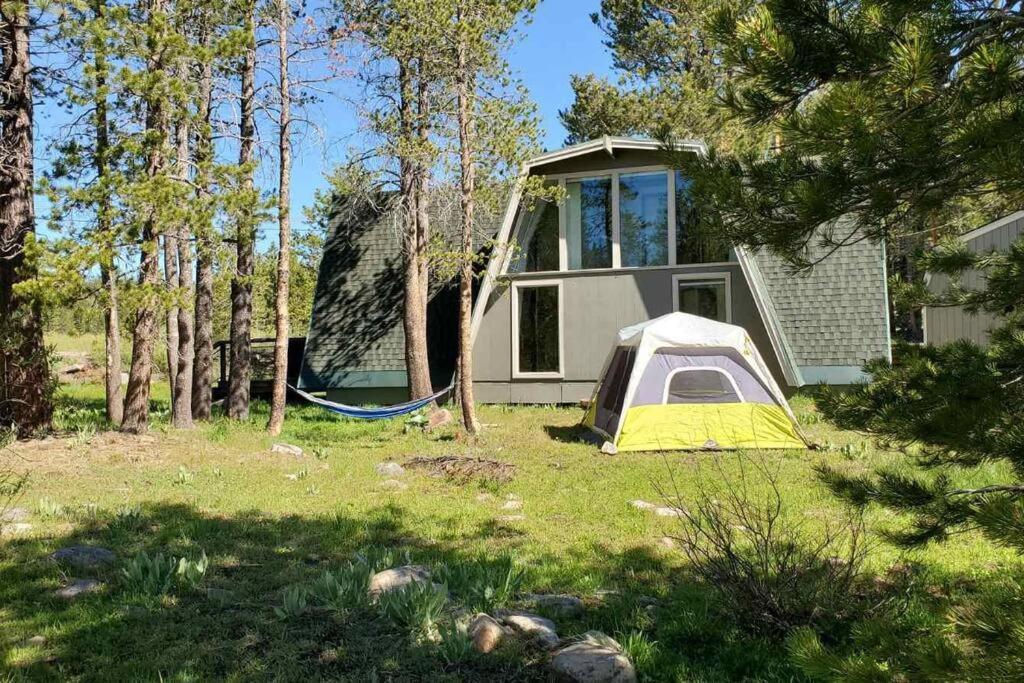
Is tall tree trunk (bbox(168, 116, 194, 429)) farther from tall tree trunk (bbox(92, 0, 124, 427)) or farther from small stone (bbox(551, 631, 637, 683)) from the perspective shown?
small stone (bbox(551, 631, 637, 683))

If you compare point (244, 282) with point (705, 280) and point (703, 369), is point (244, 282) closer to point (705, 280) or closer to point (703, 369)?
point (703, 369)

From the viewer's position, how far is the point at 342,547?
5.29 metres

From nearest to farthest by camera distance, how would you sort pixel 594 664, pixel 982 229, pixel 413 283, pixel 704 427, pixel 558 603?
1. pixel 594 664
2. pixel 558 603
3. pixel 982 229
4. pixel 704 427
5. pixel 413 283

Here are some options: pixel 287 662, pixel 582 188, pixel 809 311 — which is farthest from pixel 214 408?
pixel 287 662

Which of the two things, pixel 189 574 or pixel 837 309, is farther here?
pixel 837 309

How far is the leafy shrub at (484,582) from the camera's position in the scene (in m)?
4.05

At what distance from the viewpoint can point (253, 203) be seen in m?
9.95

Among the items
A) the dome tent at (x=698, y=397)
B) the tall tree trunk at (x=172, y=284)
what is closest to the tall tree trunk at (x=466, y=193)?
the dome tent at (x=698, y=397)

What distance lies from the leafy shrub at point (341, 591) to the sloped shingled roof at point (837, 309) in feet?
34.0

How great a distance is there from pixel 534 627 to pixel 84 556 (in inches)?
116

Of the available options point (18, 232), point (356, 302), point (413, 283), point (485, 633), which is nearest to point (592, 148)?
point (413, 283)

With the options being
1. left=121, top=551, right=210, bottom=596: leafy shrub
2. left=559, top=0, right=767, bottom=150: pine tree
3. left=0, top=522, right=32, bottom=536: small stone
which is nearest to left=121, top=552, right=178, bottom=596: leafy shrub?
left=121, top=551, right=210, bottom=596: leafy shrub

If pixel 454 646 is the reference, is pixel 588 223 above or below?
above

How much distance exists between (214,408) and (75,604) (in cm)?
1307
